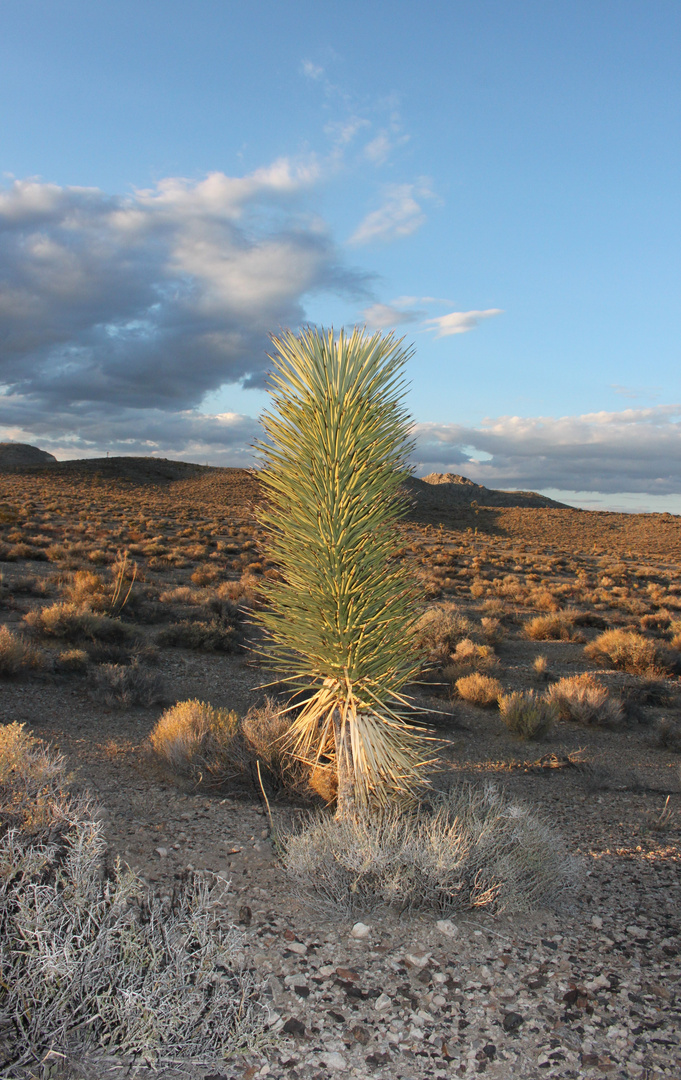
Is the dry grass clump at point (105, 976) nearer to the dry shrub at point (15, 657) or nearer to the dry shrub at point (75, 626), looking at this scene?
the dry shrub at point (15, 657)

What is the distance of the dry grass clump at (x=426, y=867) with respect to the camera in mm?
3469

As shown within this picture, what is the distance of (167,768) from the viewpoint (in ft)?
17.9

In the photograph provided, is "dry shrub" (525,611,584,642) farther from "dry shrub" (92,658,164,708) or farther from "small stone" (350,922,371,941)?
"small stone" (350,922,371,941)

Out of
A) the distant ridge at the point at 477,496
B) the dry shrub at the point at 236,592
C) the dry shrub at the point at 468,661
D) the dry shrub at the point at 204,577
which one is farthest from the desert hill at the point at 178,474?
the dry shrub at the point at 468,661

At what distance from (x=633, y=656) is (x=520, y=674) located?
7.86ft

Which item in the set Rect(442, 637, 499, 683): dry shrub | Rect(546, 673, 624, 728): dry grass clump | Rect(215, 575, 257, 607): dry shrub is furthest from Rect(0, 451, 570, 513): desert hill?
Rect(546, 673, 624, 728): dry grass clump

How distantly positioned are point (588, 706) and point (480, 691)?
4.93 feet

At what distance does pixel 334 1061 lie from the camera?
2.50m

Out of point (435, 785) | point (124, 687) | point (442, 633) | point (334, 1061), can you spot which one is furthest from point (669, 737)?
point (124, 687)

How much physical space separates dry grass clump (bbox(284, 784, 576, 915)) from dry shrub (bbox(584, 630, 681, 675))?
28.1ft

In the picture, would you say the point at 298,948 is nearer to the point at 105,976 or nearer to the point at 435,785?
the point at 105,976

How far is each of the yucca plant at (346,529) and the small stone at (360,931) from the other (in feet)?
2.64

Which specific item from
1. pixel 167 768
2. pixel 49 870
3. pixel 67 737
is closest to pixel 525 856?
pixel 49 870

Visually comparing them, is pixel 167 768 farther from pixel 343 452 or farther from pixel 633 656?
pixel 633 656
